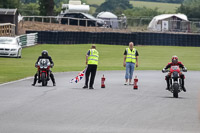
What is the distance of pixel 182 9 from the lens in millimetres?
112000

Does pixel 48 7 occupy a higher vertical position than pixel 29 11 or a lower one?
lower

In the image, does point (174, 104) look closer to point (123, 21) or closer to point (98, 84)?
point (98, 84)

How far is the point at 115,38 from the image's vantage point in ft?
190

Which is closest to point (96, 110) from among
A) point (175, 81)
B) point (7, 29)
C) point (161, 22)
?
point (175, 81)

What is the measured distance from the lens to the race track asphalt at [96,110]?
11844 mm

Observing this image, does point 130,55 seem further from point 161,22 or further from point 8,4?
point 8,4

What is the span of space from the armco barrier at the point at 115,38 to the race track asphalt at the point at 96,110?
112 feet

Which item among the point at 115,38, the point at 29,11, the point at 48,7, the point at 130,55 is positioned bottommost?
the point at 130,55

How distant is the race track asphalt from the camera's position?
11844 mm

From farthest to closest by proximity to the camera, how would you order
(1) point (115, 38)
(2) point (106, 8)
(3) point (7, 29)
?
1. (2) point (106, 8)
2. (3) point (7, 29)
3. (1) point (115, 38)

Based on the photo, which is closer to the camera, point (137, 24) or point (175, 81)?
point (175, 81)

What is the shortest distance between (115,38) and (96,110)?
142 ft

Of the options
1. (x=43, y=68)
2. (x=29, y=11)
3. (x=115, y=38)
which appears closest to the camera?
(x=43, y=68)

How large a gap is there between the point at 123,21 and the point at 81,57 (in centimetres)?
2768
